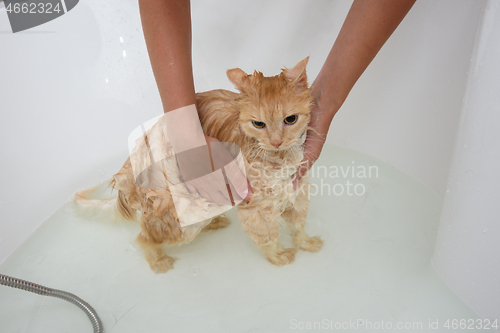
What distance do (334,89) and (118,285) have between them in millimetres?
1125

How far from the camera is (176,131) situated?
1.16 m

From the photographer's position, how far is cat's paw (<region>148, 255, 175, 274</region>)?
1427 millimetres

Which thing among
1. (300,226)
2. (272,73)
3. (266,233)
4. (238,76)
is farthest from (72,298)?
(272,73)

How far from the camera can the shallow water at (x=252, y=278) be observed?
1255 mm

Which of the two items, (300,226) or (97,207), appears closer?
(300,226)

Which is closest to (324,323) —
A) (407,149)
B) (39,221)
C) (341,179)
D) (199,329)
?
(199,329)

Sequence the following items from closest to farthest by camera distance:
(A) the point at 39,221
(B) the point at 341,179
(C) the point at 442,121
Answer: (C) the point at 442,121
(A) the point at 39,221
(B) the point at 341,179

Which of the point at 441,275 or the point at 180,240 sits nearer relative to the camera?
the point at 441,275

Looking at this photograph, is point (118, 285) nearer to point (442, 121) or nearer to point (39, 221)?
point (39, 221)

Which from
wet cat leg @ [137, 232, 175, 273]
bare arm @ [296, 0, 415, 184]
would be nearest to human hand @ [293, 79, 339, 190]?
bare arm @ [296, 0, 415, 184]

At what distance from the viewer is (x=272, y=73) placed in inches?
79.5

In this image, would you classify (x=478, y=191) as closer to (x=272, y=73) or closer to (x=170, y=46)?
(x=170, y=46)

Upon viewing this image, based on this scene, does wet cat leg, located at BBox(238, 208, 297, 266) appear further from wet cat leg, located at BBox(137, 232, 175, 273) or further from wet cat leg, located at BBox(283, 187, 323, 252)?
wet cat leg, located at BBox(137, 232, 175, 273)

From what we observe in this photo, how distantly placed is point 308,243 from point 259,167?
0.50 m
